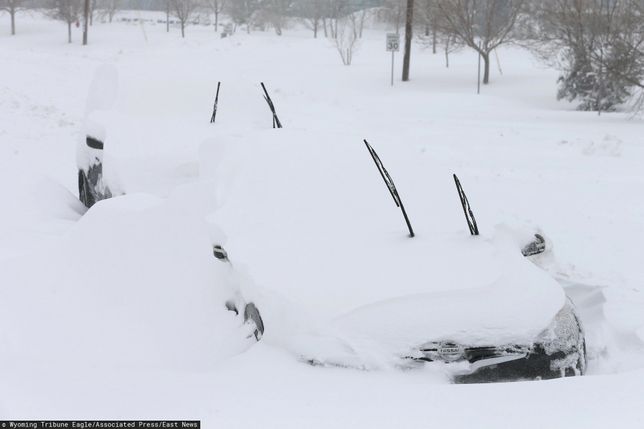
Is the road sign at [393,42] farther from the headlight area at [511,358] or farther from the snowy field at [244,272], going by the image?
the headlight area at [511,358]

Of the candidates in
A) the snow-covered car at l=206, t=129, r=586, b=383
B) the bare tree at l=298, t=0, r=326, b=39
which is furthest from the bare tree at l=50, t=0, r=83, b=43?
the snow-covered car at l=206, t=129, r=586, b=383

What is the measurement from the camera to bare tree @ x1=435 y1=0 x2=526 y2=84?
1065 inches

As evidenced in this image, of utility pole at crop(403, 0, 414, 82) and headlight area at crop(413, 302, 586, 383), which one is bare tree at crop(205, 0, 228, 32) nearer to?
utility pole at crop(403, 0, 414, 82)

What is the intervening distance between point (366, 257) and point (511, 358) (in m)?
0.91

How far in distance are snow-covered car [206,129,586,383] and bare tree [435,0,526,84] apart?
24.1m

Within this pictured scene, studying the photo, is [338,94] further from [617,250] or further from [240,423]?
[240,423]

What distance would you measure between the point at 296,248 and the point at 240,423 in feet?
3.83

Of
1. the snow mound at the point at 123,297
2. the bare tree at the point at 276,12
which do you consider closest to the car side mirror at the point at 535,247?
the snow mound at the point at 123,297

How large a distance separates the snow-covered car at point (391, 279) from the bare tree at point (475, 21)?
2405 centimetres

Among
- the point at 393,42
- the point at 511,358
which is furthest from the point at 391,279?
the point at 393,42

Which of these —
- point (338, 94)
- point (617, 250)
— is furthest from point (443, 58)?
point (617, 250)

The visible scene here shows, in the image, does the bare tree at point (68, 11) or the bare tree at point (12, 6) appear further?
the bare tree at point (12, 6)

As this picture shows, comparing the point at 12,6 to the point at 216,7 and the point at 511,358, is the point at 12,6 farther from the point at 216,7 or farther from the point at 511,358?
the point at 511,358

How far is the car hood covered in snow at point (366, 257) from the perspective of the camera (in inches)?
133
